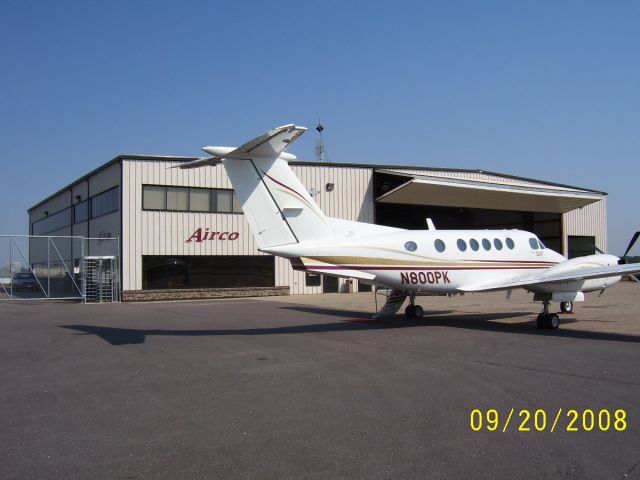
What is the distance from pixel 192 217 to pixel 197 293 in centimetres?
425

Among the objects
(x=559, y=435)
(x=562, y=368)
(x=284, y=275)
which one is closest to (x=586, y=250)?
(x=284, y=275)

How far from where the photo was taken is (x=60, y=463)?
5000mm

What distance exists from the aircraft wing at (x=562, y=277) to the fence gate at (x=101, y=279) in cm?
2015

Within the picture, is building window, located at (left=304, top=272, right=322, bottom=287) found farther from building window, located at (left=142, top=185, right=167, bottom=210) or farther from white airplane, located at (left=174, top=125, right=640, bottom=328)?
white airplane, located at (left=174, top=125, right=640, bottom=328)

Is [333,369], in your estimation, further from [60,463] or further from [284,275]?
[284,275]

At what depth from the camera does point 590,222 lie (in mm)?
44406

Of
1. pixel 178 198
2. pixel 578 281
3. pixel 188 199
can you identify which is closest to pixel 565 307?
pixel 578 281

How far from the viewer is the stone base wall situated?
2917 cm

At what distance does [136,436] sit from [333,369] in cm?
415

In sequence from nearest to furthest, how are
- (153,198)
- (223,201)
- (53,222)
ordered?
(153,198) → (223,201) → (53,222)

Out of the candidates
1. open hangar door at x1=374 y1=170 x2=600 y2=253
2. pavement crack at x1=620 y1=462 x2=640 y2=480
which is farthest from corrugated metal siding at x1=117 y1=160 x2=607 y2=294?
pavement crack at x1=620 y1=462 x2=640 y2=480
